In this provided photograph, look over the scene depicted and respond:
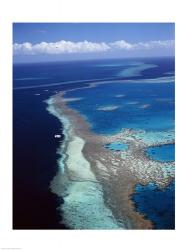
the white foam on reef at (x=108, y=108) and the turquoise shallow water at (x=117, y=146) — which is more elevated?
the white foam on reef at (x=108, y=108)

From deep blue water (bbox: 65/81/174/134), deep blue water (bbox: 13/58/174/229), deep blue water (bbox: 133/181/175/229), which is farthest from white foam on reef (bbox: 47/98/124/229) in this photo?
deep blue water (bbox: 65/81/174/134)

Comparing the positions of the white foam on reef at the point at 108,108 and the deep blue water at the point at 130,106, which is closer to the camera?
the deep blue water at the point at 130,106

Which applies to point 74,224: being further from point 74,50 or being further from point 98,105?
point 98,105

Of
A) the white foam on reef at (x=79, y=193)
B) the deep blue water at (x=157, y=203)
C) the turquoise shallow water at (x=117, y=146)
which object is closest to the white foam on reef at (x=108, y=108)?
the turquoise shallow water at (x=117, y=146)

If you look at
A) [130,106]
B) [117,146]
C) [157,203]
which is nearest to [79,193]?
[157,203]

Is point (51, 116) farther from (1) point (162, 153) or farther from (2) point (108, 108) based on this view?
(1) point (162, 153)

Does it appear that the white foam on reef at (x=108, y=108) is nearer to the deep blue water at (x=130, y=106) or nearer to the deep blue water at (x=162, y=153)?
the deep blue water at (x=130, y=106)
